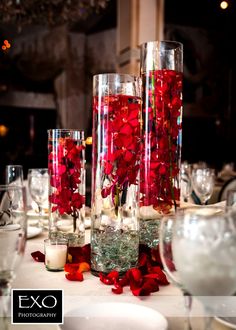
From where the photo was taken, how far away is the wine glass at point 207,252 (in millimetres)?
Answer: 560

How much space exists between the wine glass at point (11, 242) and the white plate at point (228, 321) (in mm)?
332

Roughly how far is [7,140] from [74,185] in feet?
27.0

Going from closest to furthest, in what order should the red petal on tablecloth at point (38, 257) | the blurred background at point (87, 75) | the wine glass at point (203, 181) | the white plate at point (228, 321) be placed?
1. the white plate at point (228, 321)
2. the red petal on tablecloth at point (38, 257)
3. the wine glass at point (203, 181)
4. the blurred background at point (87, 75)

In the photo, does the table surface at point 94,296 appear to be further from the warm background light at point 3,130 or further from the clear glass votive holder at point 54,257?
the warm background light at point 3,130

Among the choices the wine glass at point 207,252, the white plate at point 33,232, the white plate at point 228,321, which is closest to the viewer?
the wine glass at point 207,252

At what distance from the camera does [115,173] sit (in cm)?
94

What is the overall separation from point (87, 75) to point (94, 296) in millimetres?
9230

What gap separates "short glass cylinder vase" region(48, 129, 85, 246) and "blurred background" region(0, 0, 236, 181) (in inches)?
228

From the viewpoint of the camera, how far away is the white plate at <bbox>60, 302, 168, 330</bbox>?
2.23 feet

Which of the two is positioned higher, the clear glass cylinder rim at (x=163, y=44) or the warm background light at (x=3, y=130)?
the clear glass cylinder rim at (x=163, y=44)

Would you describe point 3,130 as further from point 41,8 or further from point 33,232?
point 33,232

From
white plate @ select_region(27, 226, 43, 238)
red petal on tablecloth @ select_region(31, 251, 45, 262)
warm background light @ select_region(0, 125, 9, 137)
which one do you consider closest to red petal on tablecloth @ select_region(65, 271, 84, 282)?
red petal on tablecloth @ select_region(31, 251, 45, 262)

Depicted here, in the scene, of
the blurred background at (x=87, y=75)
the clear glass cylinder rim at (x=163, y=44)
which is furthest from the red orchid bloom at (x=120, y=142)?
the blurred background at (x=87, y=75)

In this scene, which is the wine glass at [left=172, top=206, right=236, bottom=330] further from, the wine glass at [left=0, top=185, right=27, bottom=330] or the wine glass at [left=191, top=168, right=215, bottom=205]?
the wine glass at [left=191, top=168, right=215, bottom=205]
